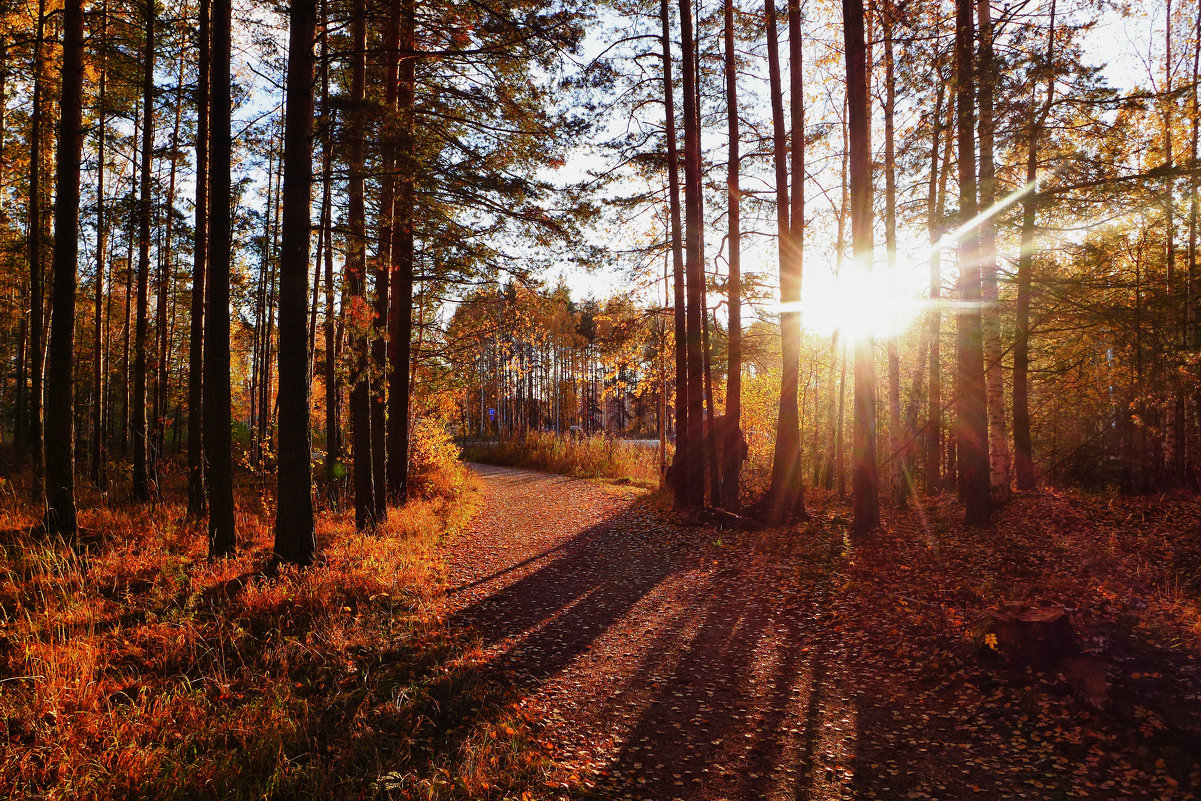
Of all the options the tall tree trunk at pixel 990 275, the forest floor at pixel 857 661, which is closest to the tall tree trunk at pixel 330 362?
the forest floor at pixel 857 661

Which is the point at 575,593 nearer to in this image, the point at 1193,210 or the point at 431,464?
the point at 431,464

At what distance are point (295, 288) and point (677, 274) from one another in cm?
744

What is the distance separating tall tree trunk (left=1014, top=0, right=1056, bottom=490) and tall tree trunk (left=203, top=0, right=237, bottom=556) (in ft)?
32.1

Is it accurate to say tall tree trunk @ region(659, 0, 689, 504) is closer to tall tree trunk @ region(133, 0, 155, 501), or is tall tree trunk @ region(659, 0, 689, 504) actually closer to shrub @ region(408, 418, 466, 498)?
shrub @ region(408, 418, 466, 498)

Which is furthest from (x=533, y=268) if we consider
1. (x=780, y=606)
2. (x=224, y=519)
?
(x=780, y=606)

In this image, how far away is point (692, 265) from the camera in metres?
11.0

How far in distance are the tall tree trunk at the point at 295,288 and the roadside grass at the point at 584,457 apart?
38.8 ft

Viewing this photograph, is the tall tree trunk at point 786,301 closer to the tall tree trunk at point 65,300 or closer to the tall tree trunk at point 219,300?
the tall tree trunk at point 219,300

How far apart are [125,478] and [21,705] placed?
41.7ft

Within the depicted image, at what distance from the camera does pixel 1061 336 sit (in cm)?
1238

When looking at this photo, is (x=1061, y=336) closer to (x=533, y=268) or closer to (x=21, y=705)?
(x=533, y=268)

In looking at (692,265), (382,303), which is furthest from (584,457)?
(382,303)

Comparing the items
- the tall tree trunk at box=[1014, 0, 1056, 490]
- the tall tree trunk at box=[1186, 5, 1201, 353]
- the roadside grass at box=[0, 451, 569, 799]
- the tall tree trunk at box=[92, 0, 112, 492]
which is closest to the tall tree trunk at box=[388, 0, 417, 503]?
the tall tree trunk at box=[92, 0, 112, 492]

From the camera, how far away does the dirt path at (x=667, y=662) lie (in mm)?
3635
